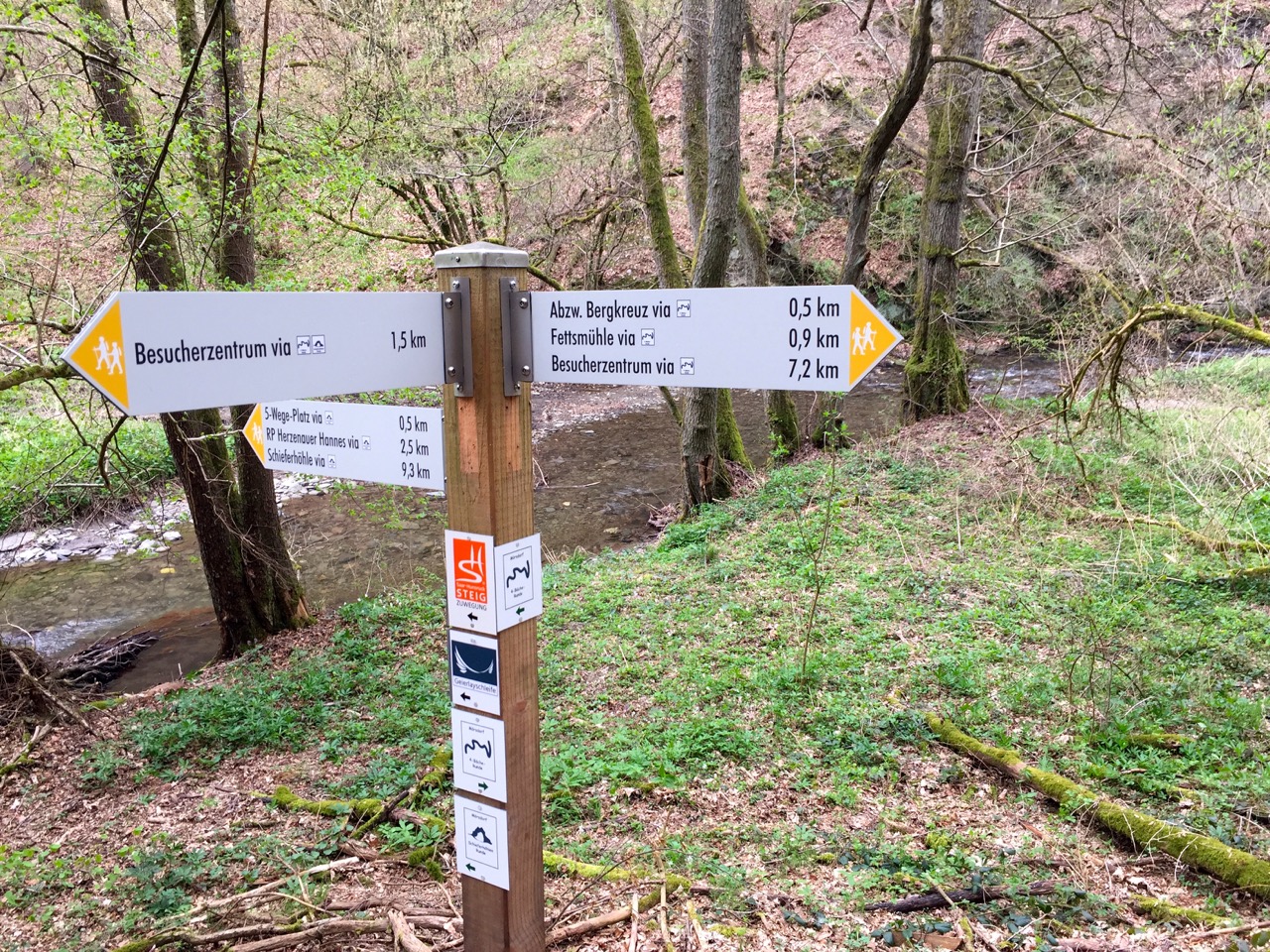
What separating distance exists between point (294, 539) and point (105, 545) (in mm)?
2857

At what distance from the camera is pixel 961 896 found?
2.90 m

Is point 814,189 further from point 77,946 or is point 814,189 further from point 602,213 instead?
point 77,946

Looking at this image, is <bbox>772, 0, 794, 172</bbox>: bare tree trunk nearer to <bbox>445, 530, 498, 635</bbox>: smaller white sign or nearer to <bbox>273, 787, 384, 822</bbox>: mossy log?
<bbox>273, 787, 384, 822</bbox>: mossy log

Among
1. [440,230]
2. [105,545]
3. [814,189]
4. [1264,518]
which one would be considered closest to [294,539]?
[105,545]

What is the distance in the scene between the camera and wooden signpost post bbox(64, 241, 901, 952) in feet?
6.14

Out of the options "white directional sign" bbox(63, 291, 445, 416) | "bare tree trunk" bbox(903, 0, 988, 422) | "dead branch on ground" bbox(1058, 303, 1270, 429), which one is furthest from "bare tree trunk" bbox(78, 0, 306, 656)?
"bare tree trunk" bbox(903, 0, 988, 422)

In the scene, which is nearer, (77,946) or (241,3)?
(77,946)

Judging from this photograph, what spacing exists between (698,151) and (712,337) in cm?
985

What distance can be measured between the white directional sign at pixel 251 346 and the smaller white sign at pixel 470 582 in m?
0.42

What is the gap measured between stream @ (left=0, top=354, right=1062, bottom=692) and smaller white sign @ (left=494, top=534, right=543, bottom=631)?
6724mm

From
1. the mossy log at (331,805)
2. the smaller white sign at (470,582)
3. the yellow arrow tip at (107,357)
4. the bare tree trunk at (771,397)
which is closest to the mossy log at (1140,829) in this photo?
the smaller white sign at (470,582)

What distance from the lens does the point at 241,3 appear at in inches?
388

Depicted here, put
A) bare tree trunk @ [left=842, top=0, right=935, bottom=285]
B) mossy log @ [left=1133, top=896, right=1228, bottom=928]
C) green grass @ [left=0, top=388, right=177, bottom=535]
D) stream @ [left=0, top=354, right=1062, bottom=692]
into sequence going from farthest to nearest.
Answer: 1. stream @ [left=0, top=354, right=1062, bottom=692]
2. bare tree trunk @ [left=842, top=0, right=935, bottom=285]
3. green grass @ [left=0, top=388, right=177, bottom=535]
4. mossy log @ [left=1133, top=896, right=1228, bottom=928]

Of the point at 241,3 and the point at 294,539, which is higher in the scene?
the point at 241,3
